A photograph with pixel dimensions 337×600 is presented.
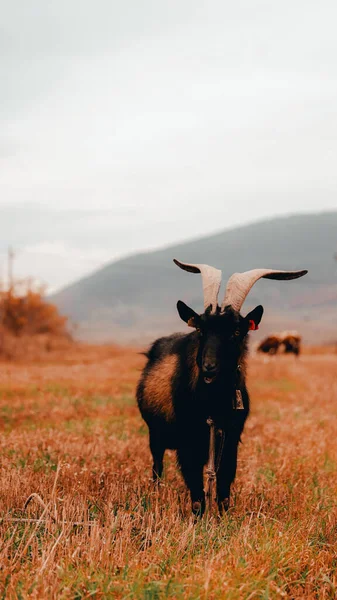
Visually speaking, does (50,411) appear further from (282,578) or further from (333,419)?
(282,578)

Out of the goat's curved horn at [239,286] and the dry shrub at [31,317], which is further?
the dry shrub at [31,317]

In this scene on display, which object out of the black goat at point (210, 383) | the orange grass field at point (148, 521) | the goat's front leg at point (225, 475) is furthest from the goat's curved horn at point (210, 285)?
the orange grass field at point (148, 521)

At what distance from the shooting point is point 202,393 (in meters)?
A: 5.00

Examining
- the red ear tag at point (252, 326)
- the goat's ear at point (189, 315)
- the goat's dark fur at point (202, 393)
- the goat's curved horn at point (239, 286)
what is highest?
the goat's curved horn at point (239, 286)

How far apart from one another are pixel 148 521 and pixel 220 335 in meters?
1.49

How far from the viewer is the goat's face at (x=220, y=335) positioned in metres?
4.60

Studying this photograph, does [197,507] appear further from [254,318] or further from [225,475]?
[254,318]

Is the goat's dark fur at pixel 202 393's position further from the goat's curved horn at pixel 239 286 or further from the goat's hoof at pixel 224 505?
the goat's curved horn at pixel 239 286

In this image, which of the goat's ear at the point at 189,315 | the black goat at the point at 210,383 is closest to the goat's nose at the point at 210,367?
the black goat at the point at 210,383

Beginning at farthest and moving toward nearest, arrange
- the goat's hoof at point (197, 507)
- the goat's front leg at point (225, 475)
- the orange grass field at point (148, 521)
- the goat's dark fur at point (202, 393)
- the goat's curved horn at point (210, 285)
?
the goat's front leg at point (225, 475)
the goat's hoof at point (197, 507)
the goat's curved horn at point (210, 285)
the goat's dark fur at point (202, 393)
the orange grass field at point (148, 521)

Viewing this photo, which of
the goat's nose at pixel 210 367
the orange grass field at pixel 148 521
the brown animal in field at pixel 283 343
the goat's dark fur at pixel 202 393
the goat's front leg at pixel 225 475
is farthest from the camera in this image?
the brown animal in field at pixel 283 343

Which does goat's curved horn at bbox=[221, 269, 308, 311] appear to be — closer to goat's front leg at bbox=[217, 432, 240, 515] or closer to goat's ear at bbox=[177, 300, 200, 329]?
goat's ear at bbox=[177, 300, 200, 329]

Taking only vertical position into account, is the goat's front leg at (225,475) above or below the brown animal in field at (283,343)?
above

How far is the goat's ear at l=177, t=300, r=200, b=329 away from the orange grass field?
1445 millimetres
